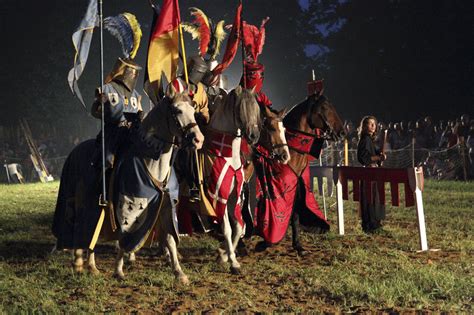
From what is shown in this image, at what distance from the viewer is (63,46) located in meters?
35.3

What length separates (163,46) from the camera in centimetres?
724

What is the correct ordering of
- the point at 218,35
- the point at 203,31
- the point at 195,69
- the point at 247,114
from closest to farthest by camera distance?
the point at 247,114, the point at 195,69, the point at 203,31, the point at 218,35

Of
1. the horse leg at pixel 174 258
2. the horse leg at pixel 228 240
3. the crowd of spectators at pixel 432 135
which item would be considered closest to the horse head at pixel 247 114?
the horse leg at pixel 228 240

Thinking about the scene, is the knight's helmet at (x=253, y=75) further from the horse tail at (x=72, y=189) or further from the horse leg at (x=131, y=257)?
the horse leg at (x=131, y=257)

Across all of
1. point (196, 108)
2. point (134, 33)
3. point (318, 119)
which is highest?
point (134, 33)

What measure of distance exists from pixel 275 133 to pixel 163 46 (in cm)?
188

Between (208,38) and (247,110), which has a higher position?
(208,38)

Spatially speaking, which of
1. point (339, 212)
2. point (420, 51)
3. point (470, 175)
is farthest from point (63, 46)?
point (339, 212)

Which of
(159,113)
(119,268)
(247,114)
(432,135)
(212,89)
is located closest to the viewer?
(159,113)

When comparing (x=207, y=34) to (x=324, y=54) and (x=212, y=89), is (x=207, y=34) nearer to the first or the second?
(x=212, y=89)

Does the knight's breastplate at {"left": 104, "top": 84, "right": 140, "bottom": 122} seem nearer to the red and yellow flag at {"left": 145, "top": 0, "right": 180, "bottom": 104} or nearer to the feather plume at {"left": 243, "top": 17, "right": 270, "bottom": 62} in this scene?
the red and yellow flag at {"left": 145, "top": 0, "right": 180, "bottom": 104}

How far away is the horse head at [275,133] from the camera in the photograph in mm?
8086

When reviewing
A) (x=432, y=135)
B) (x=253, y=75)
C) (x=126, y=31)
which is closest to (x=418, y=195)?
(x=253, y=75)

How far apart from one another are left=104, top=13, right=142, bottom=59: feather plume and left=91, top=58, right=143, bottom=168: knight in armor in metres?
0.23
